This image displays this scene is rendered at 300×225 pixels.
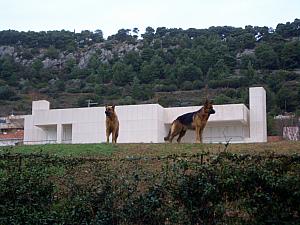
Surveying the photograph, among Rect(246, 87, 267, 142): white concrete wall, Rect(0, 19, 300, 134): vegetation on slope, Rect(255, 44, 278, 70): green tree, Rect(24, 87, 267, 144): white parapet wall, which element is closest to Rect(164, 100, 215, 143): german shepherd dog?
Rect(24, 87, 267, 144): white parapet wall

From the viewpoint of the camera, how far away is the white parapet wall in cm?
4694

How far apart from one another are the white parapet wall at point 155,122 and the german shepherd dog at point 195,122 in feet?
68.9

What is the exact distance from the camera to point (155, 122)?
47.4 m

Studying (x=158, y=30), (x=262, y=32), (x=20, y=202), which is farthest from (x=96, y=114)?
(x=158, y=30)

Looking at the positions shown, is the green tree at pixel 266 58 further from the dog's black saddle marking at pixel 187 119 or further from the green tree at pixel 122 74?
the dog's black saddle marking at pixel 187 119

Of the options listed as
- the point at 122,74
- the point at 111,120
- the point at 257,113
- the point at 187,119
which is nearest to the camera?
the point at 111,120

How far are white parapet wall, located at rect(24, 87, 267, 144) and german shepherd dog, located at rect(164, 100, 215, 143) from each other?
68.9 ft

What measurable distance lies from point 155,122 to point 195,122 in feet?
84.3

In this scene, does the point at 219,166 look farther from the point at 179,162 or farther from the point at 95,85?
the point at 95,85

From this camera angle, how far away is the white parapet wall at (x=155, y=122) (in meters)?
46.9

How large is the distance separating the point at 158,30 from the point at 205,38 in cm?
2095

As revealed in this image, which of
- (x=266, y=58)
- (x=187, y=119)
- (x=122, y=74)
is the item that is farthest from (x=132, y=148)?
(x=266, y=58)

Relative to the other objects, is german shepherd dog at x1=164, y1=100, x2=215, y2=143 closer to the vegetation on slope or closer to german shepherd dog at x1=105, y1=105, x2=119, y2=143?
german shepherd dog at x1=105, y1=105, x2=119, y2=143

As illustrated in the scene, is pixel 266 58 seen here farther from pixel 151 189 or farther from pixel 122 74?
pixel 151 189
